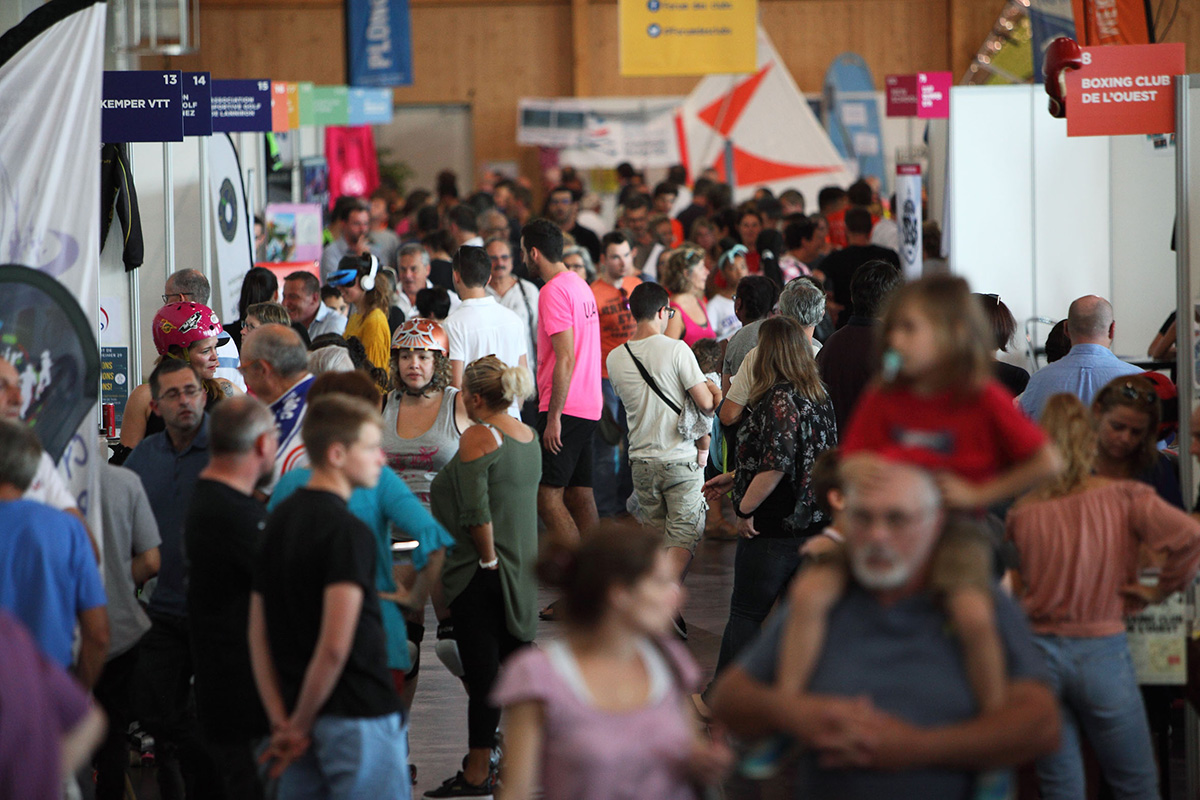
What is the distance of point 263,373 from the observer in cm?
394

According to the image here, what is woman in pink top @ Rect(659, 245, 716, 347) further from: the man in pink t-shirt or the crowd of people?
the crowd of people

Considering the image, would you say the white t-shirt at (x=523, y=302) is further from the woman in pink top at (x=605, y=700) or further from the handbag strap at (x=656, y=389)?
the woman in pink top at (x=605, y=700)

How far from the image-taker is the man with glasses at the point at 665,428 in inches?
224

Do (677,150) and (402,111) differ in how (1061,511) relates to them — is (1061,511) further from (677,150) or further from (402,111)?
(402,111)

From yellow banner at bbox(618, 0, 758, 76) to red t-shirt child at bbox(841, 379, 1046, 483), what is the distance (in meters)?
9.66

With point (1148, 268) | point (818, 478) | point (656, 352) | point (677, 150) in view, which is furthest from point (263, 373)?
point (677, 150)

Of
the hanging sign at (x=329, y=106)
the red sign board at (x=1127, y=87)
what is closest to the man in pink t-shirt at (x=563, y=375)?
the red sign board at (x=1127, y=87)

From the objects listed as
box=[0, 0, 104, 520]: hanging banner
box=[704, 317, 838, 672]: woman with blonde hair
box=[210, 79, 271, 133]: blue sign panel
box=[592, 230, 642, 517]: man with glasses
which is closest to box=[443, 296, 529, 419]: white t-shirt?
box=[592, 230, 642, 517]: man with glasses

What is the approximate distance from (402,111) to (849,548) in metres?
19.1

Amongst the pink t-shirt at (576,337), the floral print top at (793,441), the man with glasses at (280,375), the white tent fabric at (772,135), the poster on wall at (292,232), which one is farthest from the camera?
the white tent fabric at (772,135)

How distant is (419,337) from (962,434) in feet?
9.32

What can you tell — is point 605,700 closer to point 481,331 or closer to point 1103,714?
point 1103,714

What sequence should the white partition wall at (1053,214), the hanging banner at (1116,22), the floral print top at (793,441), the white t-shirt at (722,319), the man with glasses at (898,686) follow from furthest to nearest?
the white partition wall at (1053,214), the white t-shirt at (722,319), the hanging banner at (1116,22), the floral print top at (793,441), the man with glasses at (898,686)

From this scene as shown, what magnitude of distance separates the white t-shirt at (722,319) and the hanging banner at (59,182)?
442cm
